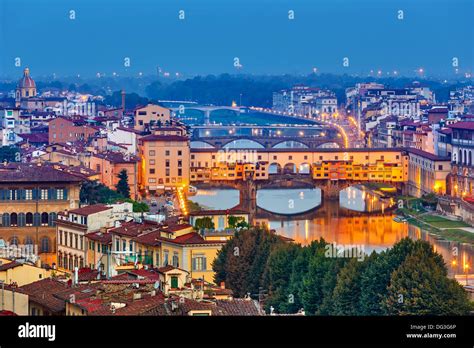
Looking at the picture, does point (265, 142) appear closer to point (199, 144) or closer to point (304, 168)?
point (199, 144)

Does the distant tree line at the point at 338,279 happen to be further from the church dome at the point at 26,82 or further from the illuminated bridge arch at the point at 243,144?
the church dome at the point at 26,82

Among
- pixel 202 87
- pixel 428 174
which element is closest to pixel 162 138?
pixel 428 174

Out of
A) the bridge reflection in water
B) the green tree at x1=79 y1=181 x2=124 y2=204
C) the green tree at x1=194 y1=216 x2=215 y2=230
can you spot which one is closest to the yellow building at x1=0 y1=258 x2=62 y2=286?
the green tree at x1=194 y1=216 x2=215 y2=230

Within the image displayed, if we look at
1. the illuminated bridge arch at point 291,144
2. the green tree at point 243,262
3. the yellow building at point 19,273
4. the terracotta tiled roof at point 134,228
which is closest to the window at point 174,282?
the yellow building at point 19,273

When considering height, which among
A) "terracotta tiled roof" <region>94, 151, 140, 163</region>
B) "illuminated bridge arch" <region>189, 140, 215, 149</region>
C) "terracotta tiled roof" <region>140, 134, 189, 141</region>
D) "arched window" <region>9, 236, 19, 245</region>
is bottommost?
"illuminated bridge arch" <region>189, 140, 215, 149</region>

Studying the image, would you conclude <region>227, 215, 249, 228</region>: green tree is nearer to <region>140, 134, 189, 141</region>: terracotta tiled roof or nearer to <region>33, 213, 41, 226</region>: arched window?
<region>33, 213, 41, 226</region>: arched window
